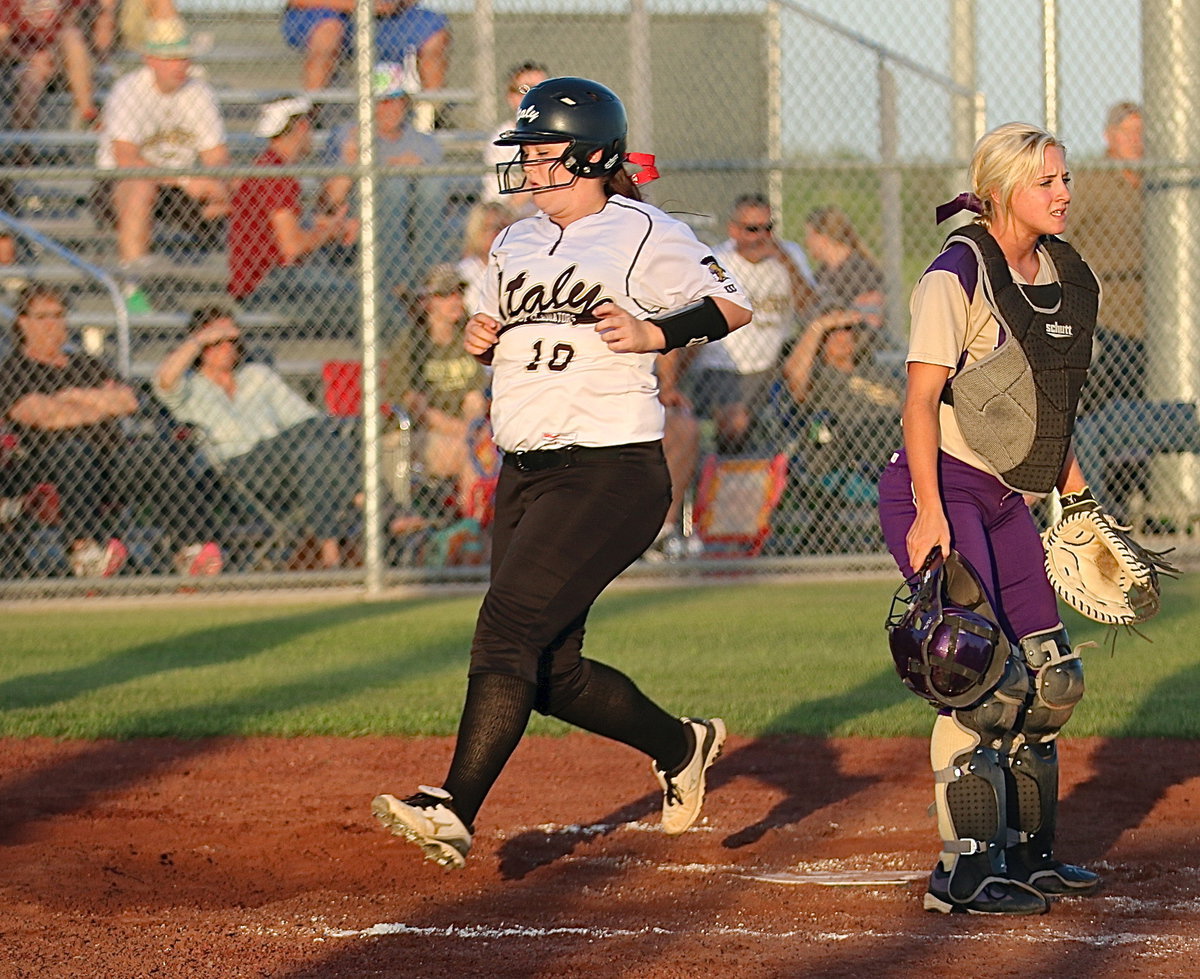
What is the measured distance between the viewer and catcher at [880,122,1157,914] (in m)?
4.27

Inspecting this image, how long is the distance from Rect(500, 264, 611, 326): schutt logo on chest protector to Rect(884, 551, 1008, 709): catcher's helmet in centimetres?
111

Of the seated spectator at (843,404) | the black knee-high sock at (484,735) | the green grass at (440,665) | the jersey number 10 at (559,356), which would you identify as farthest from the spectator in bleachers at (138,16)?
the black knee-high sock at (484,735)

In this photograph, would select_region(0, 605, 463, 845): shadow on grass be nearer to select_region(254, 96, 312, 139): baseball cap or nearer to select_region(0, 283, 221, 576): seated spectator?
select_region(0, 283, 221, 576): seated spectator

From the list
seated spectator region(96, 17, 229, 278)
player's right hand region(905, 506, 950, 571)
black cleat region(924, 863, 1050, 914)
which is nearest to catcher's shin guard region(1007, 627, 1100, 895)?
black cleat region(924, 863, 1050, 914)

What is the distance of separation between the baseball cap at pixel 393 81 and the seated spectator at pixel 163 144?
113cm

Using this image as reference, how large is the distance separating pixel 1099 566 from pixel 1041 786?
63cm

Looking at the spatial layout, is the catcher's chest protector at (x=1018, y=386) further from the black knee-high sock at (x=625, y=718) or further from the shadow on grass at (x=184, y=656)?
the shadow on grass at (x=184, y=656)

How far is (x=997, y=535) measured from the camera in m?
4.49

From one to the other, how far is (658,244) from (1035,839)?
1816 millimetres

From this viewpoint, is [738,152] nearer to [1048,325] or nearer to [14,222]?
[14,222]

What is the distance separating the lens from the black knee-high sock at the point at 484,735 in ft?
14.6

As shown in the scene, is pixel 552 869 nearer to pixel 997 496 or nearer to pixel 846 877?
pixel 846 877

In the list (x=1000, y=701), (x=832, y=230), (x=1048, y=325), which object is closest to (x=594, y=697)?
(x=1000, y=701)

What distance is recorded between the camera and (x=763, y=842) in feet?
16.8
